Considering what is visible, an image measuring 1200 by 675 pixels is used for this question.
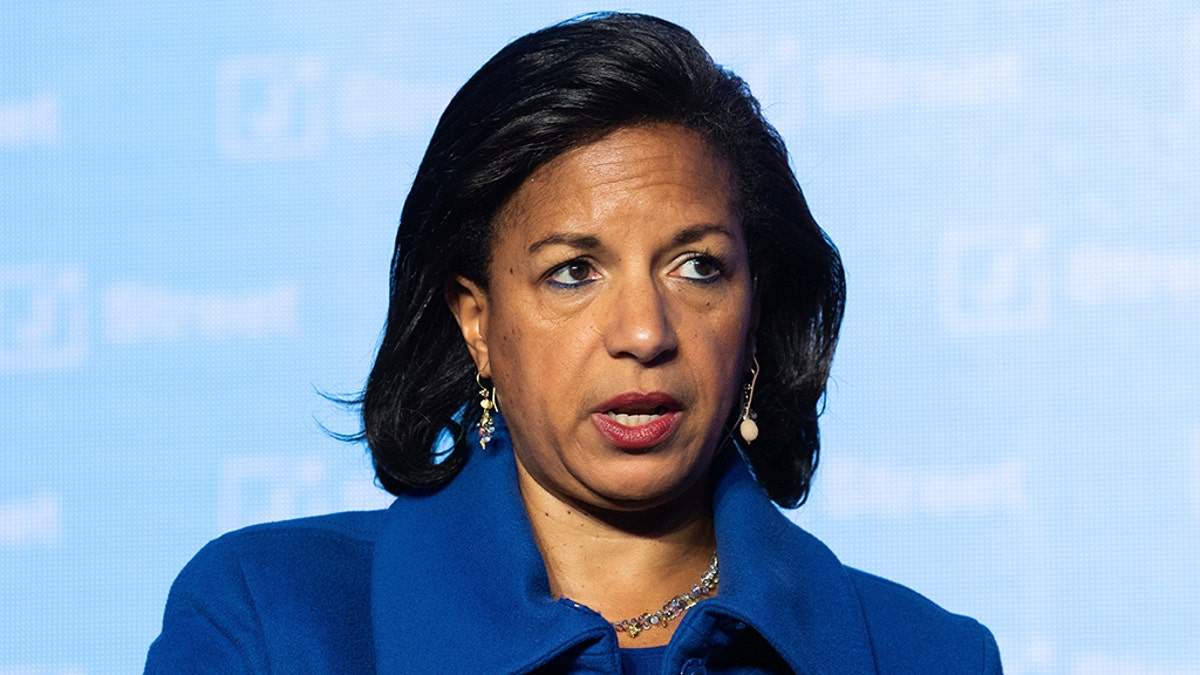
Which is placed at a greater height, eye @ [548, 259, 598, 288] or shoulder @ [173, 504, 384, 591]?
eye @ [548, 259, 598, 288]

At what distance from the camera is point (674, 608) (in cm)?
274

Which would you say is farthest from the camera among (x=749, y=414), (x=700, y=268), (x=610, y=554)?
(x=749, y=414)

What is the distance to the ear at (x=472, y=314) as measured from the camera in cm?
275

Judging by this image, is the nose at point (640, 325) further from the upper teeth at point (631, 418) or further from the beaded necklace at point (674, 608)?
the beaded necklace at point (674, 608)

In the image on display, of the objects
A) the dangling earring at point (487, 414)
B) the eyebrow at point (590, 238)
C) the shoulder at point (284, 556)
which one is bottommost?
the shoulder at point (284, 556)

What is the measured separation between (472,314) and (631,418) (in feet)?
1.02

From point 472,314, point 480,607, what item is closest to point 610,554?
point 480,607

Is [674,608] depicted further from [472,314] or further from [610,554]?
[472,314]

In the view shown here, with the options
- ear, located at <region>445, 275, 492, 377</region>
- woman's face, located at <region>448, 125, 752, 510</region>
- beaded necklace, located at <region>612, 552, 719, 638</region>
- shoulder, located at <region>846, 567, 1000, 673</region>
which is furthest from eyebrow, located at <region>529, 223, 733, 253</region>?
shoulder, located at <region>846, 567, 1000, 673</region>

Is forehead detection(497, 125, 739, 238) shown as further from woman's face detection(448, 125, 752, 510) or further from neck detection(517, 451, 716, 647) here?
neck detection(517, 451, 716, 647)

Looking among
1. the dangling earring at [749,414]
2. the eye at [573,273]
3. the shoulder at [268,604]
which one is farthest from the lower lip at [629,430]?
the shoulder at [268,604]

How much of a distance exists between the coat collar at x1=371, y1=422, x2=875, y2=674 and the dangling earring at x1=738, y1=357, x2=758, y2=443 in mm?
57

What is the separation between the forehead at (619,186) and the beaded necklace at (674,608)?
48 cm

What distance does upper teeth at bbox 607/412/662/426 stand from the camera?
2.58 meters
